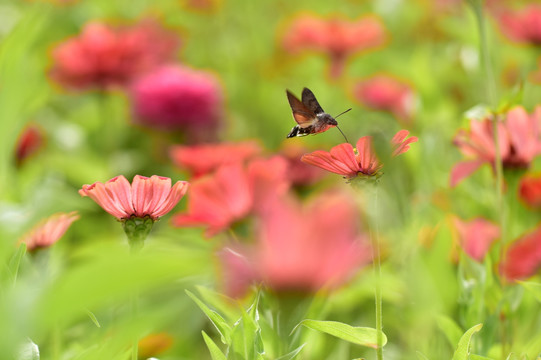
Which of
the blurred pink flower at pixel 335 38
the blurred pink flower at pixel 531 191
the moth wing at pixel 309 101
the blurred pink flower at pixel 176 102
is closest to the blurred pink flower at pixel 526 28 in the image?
the blurred pink flower at pixel 531 191

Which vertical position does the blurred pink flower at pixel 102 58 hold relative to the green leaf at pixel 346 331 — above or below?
above

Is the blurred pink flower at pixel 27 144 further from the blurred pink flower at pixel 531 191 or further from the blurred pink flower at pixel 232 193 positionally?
the blurred pink flower at pixel 531 191

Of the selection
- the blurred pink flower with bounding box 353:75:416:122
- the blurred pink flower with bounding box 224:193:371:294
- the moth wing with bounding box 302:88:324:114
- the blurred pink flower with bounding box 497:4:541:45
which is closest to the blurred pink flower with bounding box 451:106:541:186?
the moth wing with bounding box 302:88:324:114

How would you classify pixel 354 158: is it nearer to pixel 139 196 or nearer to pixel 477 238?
pixel 139 196

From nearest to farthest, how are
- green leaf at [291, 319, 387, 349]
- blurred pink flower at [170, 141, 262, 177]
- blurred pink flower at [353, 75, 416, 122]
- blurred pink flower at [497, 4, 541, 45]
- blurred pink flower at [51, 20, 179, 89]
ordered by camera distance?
green leaf at [291, 319, 387, 349], blurred pink flower at [170, 141, 262, 177], blurred pink flower at [497, 4, 541, 45], blurred pink flower at [51, 20, 179, 89], blurred pink flower at [353, 75, 416, 122]

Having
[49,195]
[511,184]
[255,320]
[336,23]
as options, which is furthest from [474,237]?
[336,23]

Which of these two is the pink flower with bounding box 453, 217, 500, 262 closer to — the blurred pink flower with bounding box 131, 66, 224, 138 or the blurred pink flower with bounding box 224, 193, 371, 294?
the blurred pink flower with bounding box 224, 193, 371, 294

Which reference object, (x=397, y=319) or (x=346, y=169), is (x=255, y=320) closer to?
(x=346, y=169)

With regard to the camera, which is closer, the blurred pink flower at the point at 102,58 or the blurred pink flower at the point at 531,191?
the blurred pink flower at the point at 531,191
